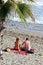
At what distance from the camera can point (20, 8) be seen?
36.8 feet

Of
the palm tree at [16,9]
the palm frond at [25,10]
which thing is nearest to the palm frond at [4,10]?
the palm tree at [16,9]

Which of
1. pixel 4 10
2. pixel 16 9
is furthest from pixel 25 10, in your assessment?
pixel 4 10

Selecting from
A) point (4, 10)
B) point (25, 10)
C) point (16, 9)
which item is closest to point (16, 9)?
point (16, 9)

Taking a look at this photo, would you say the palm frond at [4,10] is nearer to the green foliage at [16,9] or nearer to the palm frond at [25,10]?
the green foliage at [16,9]

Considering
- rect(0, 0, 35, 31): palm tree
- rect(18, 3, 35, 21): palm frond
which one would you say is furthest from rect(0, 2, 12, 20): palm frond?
rect(18, 3, 35, 21): palm frond

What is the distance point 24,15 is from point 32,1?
2.85 feet

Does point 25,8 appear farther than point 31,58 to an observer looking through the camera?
No

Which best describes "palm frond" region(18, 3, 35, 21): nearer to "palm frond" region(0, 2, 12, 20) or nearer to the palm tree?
the palm tree

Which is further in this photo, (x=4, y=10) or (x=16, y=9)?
(x=4, y=10)

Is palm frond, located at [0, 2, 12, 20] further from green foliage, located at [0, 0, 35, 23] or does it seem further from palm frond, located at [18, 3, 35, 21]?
palm frond, located at [18, 3, 35, 21]

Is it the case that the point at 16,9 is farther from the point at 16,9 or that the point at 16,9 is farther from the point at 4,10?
the point at 4,10

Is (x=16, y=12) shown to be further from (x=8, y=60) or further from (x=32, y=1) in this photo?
(x=8, y=60)

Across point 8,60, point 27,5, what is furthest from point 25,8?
point 8,60

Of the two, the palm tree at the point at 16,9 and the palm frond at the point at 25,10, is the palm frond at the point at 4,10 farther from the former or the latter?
the palm frond at the point at 25,10
